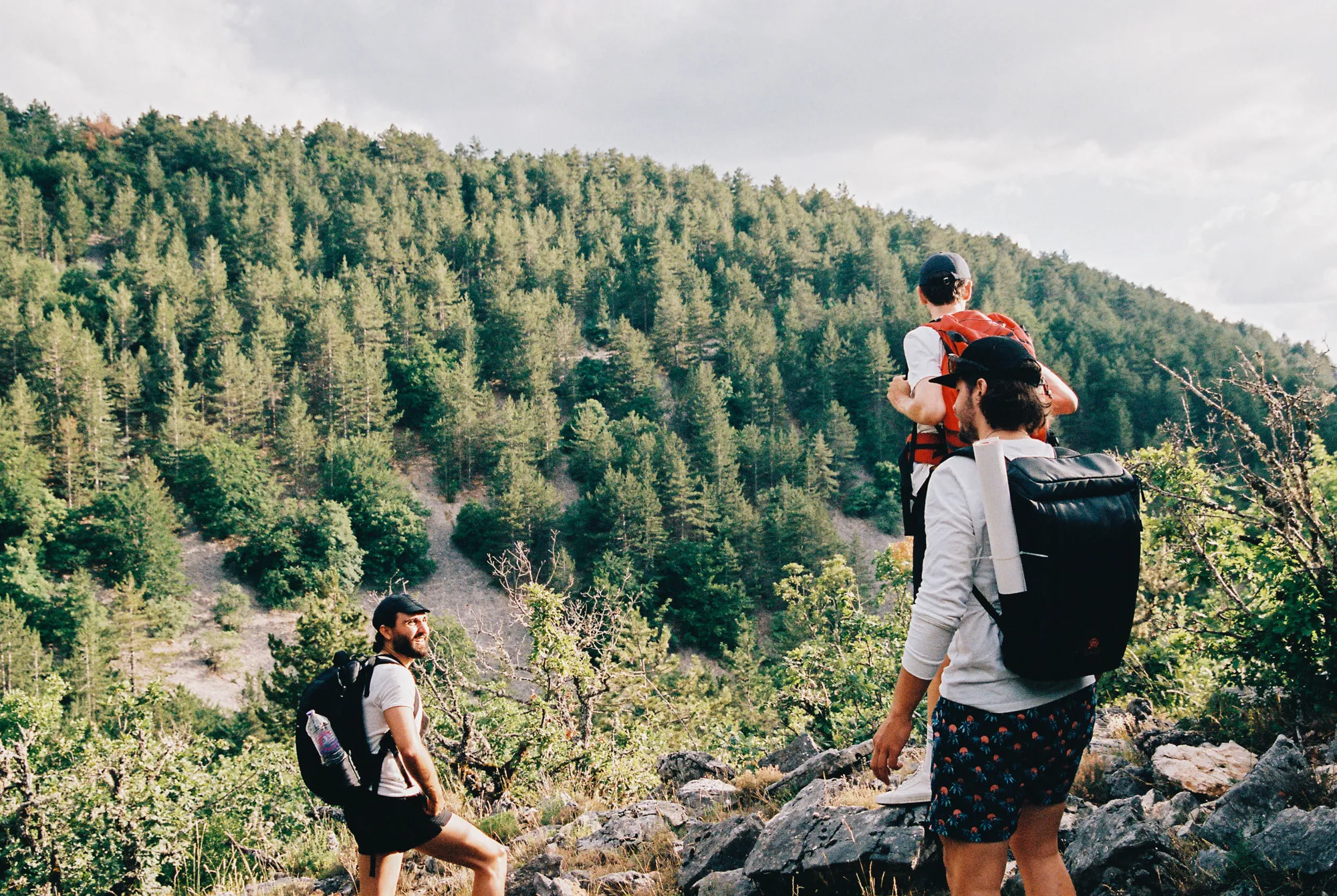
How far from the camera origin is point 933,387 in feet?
7.84

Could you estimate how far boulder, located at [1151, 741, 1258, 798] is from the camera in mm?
3381

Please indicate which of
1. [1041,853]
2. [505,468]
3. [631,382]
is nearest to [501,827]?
[1041,853]

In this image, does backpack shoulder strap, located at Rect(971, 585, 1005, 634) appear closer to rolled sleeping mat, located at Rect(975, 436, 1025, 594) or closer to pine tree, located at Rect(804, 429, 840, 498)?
rolled sleeping mat, located at Rect(975, 436, 1025, 594)

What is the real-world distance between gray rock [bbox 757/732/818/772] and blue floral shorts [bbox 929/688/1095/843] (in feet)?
12.2

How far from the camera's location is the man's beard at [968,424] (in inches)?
74.1

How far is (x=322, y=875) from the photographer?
464 cm

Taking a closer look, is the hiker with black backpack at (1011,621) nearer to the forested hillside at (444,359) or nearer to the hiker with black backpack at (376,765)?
the hiker with black backpack at (376,765)

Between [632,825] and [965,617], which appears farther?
[632,825]

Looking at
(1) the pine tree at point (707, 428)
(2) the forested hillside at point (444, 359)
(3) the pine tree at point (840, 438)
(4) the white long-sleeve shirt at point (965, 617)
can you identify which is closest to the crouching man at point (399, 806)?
(4) the white long-sleeve shirt at point (965, 617)

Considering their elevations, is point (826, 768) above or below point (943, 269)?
below

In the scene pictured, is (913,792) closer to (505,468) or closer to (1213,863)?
(1213,863)

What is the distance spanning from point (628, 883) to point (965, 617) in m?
2.71

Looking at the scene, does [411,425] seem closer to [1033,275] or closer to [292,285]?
[292,285]

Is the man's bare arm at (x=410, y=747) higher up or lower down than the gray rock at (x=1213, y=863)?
higher up
